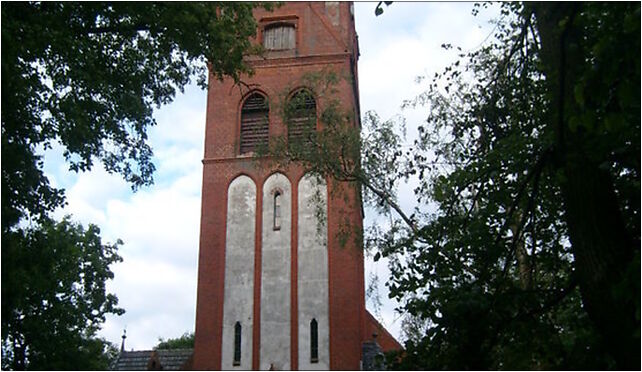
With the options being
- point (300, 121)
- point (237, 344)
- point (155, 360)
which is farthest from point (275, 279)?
point (300, 121)

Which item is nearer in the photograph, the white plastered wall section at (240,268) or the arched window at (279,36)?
the white plastered wall section at (240,268)

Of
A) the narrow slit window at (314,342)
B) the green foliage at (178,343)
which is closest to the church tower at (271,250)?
the narrow slit window at (314,342)

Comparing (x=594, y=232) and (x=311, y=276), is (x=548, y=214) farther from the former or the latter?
(x=311, y=276)

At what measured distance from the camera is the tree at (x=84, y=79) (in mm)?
9258

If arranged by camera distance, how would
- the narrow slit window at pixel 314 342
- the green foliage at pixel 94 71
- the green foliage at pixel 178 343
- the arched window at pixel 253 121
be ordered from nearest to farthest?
the green foliage at pixel 94 71
the narrow slit window at pixel 314 342
the arched window at pixel 253 121
the green foliage at pixel 178 343

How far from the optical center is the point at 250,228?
19.8 meters

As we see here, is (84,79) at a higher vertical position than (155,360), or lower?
higher

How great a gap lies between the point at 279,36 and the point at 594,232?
18422 mm

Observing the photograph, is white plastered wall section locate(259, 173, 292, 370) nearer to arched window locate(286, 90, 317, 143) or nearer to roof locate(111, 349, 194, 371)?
roof locate(111, 349, 194, 371)

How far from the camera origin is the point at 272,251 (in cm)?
1939

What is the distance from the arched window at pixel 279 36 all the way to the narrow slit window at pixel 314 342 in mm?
8959

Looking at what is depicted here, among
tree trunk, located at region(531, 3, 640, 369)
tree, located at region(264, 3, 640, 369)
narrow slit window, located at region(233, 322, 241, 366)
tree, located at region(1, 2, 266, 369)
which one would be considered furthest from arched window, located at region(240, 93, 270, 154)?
tree trunk, located at region(531, 3, 640, 369)

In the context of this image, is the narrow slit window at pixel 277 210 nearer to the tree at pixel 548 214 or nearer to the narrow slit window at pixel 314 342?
the narrow slit window at pixel 314 342

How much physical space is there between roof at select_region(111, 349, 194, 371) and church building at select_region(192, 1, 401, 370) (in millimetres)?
1881
